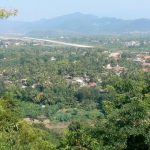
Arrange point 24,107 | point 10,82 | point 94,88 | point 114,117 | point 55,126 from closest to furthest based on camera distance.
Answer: point 114,117 < point 55,126 < point 24,107 < point 94,88 < point 10,82

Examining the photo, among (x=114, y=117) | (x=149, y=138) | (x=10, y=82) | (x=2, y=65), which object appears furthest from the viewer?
(x=2, y=65)

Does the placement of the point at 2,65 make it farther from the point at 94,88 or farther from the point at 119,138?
the point at 119,138

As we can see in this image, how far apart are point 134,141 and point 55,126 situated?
3061cm

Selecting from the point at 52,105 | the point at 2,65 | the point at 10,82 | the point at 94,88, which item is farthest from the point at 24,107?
the point at 2,65

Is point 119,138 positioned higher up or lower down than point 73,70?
higher up

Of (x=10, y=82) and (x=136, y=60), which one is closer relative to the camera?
(x=10, y=82)

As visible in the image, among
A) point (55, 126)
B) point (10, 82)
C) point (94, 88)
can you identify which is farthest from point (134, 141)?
point (10, 82)

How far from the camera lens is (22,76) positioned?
63750 mm

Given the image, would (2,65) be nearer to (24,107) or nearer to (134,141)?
(24,107)

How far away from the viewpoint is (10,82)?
60.8 m

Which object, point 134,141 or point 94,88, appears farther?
point 94,88

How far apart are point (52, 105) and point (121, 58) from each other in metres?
33.0

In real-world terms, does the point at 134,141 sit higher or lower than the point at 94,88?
higher

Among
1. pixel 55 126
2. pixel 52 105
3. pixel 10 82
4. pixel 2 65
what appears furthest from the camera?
pixel 2 65
